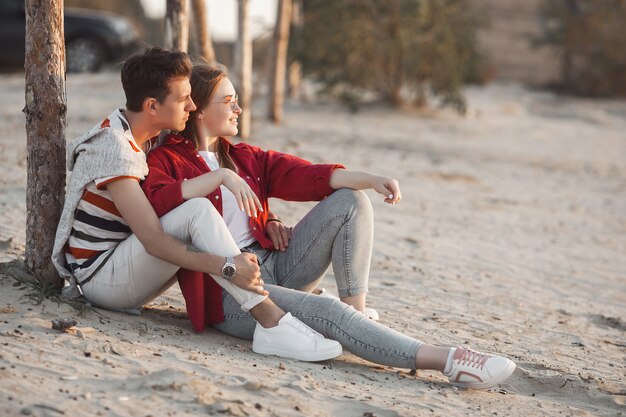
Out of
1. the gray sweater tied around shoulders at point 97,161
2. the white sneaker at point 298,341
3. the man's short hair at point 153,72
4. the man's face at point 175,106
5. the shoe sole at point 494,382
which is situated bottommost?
the shoe sole at point 494,382

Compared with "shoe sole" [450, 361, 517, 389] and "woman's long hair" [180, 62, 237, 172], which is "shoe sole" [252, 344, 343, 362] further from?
"woman's long hair" [180, 62, 237, 172]

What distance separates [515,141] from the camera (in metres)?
14.2

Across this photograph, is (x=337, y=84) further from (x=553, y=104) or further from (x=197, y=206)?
(x=197, y=206)

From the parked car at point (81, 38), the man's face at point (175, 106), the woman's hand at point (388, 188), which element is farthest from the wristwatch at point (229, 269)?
the parked car at point (81, 38)

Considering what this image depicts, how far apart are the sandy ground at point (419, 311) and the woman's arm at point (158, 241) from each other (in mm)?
356

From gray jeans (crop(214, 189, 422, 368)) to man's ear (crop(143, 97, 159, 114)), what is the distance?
2.53 feet

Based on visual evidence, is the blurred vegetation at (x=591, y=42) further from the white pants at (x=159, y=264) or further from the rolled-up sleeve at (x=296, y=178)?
the white pants at (x=159, y=264)

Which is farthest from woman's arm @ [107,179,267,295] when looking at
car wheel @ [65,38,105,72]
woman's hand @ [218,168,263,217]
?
car wheel @ [65,38,105,72]

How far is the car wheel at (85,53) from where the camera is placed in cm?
1631

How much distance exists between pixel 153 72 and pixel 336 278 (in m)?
1.19

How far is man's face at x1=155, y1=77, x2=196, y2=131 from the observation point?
12.7 feet

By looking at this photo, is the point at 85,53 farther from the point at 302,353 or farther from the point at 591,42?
the point at 302,353

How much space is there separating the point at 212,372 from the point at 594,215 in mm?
6909

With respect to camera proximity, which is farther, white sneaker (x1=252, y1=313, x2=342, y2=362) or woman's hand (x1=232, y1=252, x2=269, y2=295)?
white sneaker (x1=252, y1=313, x2=342, y2=362)
